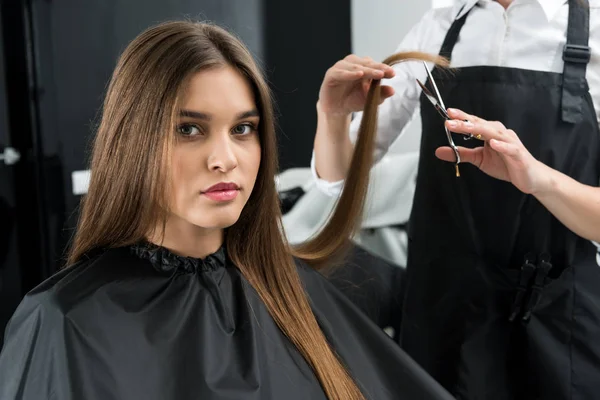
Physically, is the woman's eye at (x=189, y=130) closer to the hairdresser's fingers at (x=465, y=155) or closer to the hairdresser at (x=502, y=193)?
the hairdresser at (x=502, y=193)

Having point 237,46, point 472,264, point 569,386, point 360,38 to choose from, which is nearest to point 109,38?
point 360,38

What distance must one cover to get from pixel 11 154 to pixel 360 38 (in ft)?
4.63

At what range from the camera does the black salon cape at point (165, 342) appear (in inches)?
40.2

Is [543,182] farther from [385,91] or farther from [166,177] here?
[166,177]

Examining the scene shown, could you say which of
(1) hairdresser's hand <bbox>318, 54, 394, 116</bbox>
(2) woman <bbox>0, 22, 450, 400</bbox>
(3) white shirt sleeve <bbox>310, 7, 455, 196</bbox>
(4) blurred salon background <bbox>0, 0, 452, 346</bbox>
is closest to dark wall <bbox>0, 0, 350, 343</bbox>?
(4) blurred salon background <bbox>0, 0, 452, 346</bbox>

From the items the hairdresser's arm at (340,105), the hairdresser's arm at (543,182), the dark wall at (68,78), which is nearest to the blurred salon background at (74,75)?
the dark wall at (68,78)

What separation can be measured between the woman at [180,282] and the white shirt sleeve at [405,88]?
0.39 meters

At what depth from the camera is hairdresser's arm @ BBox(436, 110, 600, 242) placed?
3.93ft

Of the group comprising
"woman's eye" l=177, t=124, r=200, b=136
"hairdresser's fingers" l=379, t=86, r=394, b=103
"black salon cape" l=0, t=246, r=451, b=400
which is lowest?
"black salon cape" l=0, t=246, r=451, b=400

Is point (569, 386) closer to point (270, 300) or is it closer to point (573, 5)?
point (270, 300)

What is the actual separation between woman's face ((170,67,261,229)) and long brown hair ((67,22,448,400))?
0.08ft

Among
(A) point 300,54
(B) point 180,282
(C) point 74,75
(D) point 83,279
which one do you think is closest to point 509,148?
(B) point 180,282

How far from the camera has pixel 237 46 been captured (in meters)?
1.18

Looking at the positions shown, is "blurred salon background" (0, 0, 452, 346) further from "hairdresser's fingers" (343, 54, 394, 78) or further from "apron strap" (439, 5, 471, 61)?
"hairdresser's fingers" (343, 54, 394, 78)
